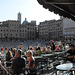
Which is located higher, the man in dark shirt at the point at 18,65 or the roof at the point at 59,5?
the roof at the point at 59,5

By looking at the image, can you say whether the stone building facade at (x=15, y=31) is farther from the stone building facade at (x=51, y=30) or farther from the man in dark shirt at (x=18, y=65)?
the man in dark shirt at (x=18, y=65)

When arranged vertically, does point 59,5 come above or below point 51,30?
below

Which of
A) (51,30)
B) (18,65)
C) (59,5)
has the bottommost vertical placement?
(18,65)

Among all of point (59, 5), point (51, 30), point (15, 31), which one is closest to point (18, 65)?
point (59, 5)

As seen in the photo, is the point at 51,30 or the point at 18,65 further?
the point at 51,30

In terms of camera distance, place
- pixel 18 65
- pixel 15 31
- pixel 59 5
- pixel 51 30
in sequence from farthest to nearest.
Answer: pixel 15 31
pixel 51 30
pixel 18 65
pixel 59 5

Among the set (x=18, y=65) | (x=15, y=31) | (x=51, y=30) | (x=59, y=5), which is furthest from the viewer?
(x=15, y=31)

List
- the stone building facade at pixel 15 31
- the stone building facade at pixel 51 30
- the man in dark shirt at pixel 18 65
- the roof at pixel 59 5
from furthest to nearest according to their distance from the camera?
the stone building facade at pixel 15 31 → the stone building facade at pixel 51 30 → the man in dark shirt at pixel 18 65 → the roof at pixel 59 5

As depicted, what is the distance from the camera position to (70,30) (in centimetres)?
7588

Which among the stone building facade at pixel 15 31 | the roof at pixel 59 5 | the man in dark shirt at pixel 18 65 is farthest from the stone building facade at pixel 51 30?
the man in dark shirt at pixel 18 65

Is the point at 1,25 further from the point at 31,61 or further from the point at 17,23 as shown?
the point at 31,61

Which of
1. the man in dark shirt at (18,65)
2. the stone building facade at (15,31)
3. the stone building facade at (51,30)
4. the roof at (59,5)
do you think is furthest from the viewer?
the stone building facade at (15,31)

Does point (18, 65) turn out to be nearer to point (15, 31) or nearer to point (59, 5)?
point (59, 5)

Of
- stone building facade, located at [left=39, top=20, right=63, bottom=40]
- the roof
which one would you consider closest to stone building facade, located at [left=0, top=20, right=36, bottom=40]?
stone building facade, located at [left=39, top=20, right=63, bottom=40]
